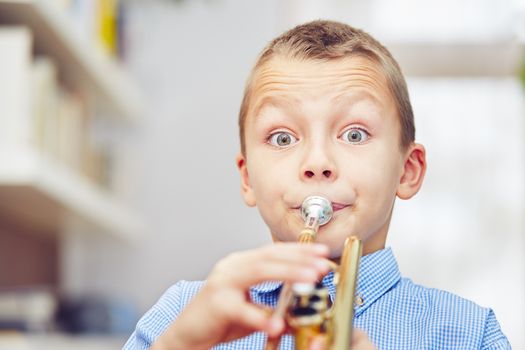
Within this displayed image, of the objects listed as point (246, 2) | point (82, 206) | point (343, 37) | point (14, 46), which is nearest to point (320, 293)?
point (343, 37)

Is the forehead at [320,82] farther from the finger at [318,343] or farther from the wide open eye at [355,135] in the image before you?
the finger at [318,343]

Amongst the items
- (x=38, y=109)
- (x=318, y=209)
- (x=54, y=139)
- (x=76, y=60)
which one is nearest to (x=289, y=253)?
(x=318, y=209)

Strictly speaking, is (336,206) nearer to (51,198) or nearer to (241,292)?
(241,292)

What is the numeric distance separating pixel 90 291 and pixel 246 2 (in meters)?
1.14

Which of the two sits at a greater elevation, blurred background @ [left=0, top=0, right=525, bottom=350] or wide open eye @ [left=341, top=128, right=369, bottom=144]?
blurred background @ [left=0, top=0, right=525, bottom=350]

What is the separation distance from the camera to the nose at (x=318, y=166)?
3.49ft

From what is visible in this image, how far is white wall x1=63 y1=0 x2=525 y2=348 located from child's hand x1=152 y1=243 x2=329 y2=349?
8.83ft

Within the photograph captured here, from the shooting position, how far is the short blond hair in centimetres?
116

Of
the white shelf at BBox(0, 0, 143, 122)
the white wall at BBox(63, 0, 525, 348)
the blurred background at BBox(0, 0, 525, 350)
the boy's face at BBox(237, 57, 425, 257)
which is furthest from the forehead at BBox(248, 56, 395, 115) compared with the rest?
the white wall at BBox(63, 0, 525, 348)

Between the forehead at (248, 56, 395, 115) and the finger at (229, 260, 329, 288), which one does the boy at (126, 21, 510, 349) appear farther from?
the finger at (229, 260, 329, 288)

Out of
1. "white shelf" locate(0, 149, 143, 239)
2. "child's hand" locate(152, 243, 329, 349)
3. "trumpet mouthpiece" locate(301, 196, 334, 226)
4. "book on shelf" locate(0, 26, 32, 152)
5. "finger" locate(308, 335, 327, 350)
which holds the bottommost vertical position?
"finger" locate(308, 335, 327, 350)

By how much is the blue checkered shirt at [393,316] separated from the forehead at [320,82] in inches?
7.3

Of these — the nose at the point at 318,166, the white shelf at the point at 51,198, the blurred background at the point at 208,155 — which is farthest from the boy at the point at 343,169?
the blurred background at the point at 208,155

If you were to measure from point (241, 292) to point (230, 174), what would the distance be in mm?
2746
